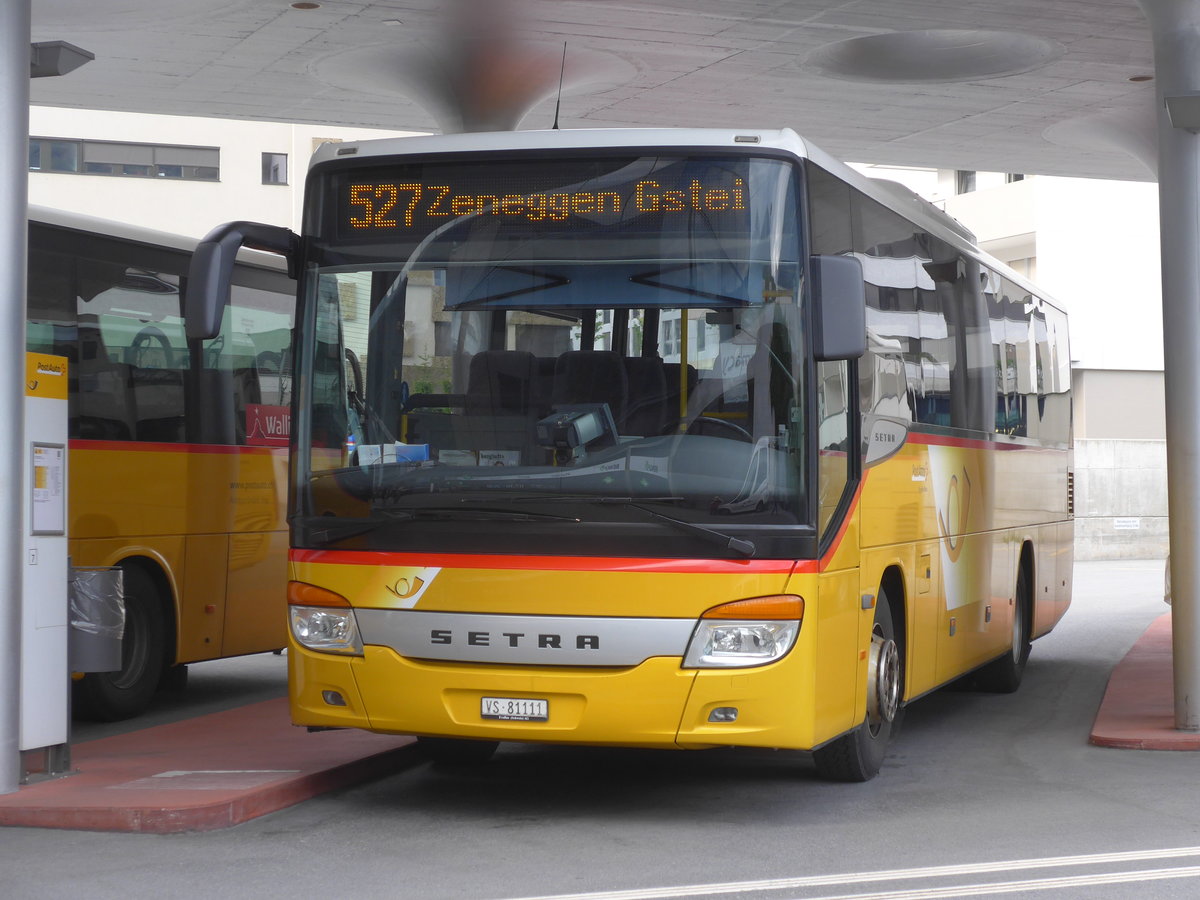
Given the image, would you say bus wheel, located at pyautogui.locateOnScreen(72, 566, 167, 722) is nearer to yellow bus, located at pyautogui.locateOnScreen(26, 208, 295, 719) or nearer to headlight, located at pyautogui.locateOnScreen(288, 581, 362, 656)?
yellow bus, located at pyautogui.locateOnScreen(26, 208, 295, 719)

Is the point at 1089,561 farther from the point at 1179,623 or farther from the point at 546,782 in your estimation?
the point at 546,782

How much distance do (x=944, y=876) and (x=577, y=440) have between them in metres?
2.41

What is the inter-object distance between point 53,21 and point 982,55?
26.4 ft

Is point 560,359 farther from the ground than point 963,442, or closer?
farther from the ground

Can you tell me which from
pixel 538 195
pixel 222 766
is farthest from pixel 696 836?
pixel 538 195

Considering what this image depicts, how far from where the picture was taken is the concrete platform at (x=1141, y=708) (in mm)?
10297

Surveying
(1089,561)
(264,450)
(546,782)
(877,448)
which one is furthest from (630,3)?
(1089,561)

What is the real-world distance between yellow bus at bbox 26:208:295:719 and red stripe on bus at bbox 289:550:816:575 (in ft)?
13.1

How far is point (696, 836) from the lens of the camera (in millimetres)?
7609

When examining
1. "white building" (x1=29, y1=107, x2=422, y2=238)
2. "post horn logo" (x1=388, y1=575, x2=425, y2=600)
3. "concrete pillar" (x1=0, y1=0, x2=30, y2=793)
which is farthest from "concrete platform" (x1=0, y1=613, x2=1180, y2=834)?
"white building" (x1=29, y1=107, x2=422, y2=238)

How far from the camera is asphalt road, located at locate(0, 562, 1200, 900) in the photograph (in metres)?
6.58

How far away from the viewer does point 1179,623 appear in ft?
34.8

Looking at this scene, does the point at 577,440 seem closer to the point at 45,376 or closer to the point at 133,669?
the point at 45,376

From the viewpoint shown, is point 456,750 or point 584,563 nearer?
point 584,563
